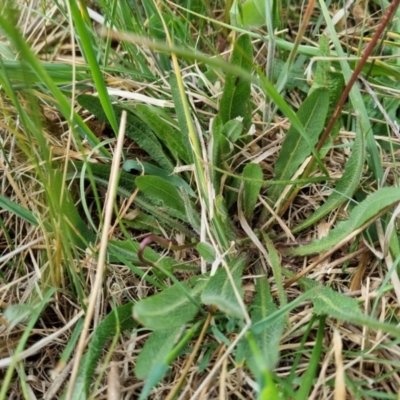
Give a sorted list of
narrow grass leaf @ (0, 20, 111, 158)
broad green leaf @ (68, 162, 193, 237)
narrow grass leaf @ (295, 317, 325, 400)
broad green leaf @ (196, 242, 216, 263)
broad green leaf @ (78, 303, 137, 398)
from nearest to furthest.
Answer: narrow grass leaf @ (0, 20, 111, 158), narrow grass leaf @ (295, 317, 325, 400), broad green leaf @ (78, 303, 137, 398), broad green leaf @ (196, 242, 216, 263), broad green leaf @ (68, 162, 193, 237)

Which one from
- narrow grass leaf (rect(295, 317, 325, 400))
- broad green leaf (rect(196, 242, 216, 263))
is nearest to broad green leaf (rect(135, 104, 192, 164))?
broad green leaf (rect(196, 242, 216, 263))

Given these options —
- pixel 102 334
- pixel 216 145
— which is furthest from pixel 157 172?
pixel 102 334

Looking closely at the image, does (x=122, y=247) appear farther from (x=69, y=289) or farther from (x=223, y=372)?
(x=223, y=372)

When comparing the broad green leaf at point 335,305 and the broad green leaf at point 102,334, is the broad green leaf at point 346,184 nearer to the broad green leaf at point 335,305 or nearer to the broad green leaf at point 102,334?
the broad green leaf at point 335,305

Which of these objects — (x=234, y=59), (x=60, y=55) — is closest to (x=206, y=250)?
(x=234, y=59)

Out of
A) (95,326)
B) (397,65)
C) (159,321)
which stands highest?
(397,65)

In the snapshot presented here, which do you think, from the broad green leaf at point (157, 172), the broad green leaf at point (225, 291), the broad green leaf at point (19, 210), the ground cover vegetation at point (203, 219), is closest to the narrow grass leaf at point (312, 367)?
the ground cover vegetation at point (203, 219)

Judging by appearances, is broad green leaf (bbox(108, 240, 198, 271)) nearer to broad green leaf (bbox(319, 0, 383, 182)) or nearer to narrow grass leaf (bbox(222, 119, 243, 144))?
narrow grass leaf (bbox(222, 119, 243, 144))
